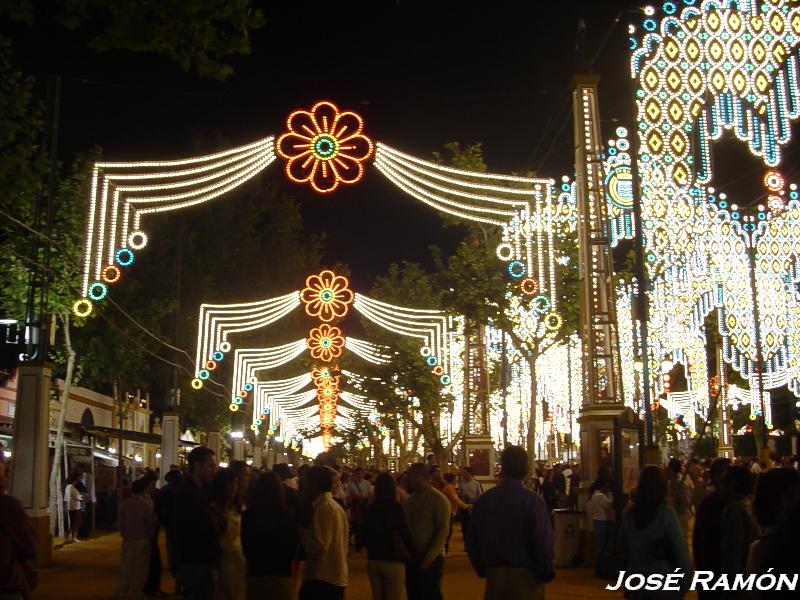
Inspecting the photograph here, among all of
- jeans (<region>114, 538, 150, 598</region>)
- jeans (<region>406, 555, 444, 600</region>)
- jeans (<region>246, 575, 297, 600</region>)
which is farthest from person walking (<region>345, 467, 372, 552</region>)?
jeans (<region>246, 575, 297, 600</region>)

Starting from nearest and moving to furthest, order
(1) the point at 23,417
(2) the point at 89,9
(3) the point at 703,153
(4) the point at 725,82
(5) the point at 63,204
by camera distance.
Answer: (2) the point at 89,9 → (1) the point at 23,417 → (4) the point at 725,82 → (3) the point at 703,153 → (5) the point at 63,204

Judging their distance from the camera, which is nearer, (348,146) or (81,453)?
(348,146)

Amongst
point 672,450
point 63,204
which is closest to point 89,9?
point 63,204

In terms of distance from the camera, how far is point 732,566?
7402 mm

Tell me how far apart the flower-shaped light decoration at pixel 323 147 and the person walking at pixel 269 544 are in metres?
7.89

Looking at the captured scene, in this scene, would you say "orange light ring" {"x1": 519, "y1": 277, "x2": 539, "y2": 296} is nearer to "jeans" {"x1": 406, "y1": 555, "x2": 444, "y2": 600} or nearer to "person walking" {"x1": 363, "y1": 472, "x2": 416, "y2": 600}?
"jeans" {"x1": 406, "y1": 555, "x2": 444, "y2": 600}

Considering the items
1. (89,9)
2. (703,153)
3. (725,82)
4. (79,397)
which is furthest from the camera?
(79,397)

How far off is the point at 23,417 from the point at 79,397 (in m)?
31.0

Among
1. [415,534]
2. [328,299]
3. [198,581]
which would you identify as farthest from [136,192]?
[328,299]

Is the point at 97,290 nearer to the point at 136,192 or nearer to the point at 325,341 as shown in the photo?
the point at 136,192

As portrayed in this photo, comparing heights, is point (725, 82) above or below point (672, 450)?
above

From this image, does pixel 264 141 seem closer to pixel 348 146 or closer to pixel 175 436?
pixel 348 146

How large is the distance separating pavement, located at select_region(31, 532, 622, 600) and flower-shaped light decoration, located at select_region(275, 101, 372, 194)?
6.35 metres

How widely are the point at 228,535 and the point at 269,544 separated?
3.77 ft
